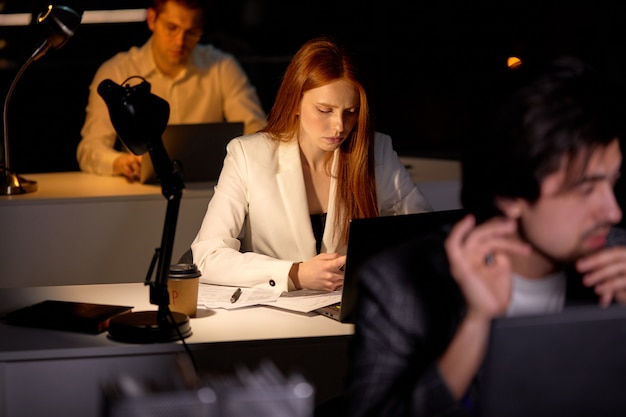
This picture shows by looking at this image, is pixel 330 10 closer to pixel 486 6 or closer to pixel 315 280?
pixel 486 6

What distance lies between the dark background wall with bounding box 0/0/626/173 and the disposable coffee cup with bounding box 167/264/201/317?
4.00m

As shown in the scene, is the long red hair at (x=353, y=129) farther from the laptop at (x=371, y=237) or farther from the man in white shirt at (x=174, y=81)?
the man in white shirt at (x=174, y=81)

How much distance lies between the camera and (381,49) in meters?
7.61

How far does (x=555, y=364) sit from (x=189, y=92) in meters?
3.49

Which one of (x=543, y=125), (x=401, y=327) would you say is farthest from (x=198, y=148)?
(x=543, y=125)

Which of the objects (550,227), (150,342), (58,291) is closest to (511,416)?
(550,227)

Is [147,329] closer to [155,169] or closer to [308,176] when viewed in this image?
[155,169]

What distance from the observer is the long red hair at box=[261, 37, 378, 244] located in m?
2.73

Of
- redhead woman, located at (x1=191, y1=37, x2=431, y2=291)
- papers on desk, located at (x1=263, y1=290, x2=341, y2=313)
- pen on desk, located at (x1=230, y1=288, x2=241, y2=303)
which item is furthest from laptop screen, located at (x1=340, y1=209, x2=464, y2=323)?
→ redhead woman, located at (x1=191, y1=37, x2=431, y2=291)

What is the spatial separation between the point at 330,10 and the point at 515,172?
21.6ft

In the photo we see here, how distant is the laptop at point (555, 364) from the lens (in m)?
1.16

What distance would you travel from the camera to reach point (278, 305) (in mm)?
2373

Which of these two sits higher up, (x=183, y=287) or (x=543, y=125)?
(x=543, y=125)

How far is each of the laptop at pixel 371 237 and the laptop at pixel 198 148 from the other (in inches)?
64.8
